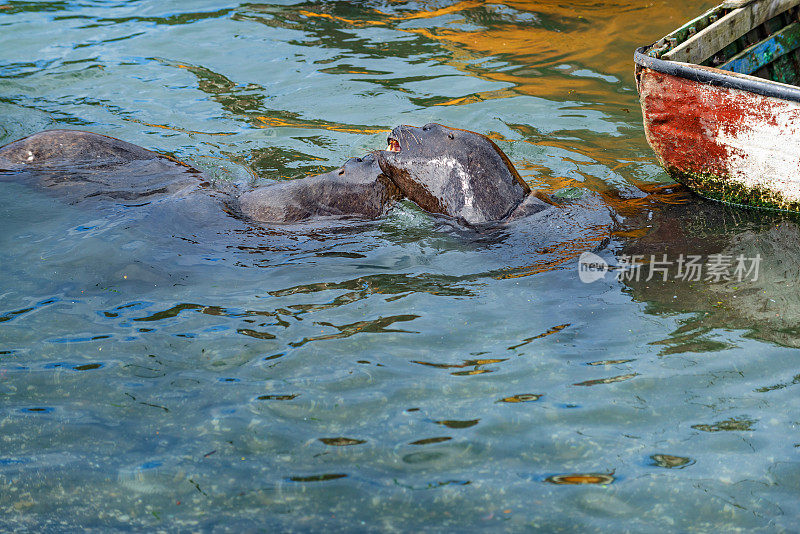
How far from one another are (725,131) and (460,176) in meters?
1.98

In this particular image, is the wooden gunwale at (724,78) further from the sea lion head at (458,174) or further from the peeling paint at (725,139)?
the sea lion head at (458,174)

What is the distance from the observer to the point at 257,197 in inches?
217

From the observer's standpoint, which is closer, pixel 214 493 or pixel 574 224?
pixel 214 493

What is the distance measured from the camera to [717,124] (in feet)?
17.7

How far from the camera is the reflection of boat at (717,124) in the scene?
513cm

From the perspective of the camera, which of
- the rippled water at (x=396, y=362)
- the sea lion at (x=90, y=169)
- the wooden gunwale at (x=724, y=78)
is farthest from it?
the sea lion at (x=90, y=169)

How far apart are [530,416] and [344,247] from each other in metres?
2.15

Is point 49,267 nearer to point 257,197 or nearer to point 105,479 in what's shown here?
point 257,197

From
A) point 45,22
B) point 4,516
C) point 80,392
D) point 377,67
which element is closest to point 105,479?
point 4,516

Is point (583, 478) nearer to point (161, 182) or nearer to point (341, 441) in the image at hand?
point (341, 441)

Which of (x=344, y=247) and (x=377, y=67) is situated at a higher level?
(x=377, y=67)

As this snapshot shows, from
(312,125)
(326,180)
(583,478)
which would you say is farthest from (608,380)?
(312,125)

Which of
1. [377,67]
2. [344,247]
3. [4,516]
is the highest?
[377,67]

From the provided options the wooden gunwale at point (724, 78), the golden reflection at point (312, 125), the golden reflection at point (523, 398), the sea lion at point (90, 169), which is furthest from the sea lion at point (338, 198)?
the golden reflection at point (312, 125)
